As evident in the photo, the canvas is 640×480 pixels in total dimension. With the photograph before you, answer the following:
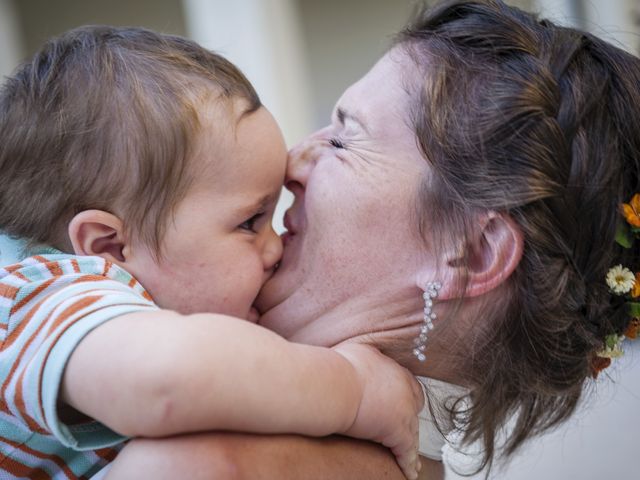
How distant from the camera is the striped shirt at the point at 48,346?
4.10 ft

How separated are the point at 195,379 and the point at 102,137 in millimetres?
655

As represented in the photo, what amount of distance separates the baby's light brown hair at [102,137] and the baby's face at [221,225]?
30 mm

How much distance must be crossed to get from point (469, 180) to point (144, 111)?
0.70 meters

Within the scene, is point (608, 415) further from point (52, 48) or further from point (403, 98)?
point (52, 48)

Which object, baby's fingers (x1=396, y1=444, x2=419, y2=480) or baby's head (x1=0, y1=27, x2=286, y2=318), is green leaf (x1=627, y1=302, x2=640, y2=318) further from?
baby's head (x1=0, y1=27, x2=286, y2=318)

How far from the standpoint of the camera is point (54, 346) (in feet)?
4.10

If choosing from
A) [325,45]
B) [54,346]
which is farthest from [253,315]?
[325,45]

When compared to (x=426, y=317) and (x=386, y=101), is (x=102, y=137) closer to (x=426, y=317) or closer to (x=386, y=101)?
(x=386, y=101)

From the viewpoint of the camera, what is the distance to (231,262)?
172 cm

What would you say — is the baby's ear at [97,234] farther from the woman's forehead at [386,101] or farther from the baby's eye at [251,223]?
the woman's forehead at [386,101]

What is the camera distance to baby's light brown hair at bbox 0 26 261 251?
1.63 meters

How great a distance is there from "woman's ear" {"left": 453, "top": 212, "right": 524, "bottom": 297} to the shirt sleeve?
0.76 metres

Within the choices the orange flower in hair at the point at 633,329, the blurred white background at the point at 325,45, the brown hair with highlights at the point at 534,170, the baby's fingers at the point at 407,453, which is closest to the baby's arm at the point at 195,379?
the baby's fingers at the point at 407,453

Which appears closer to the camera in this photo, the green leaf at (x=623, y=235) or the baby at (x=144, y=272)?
the baby at (x=144, y=272)
